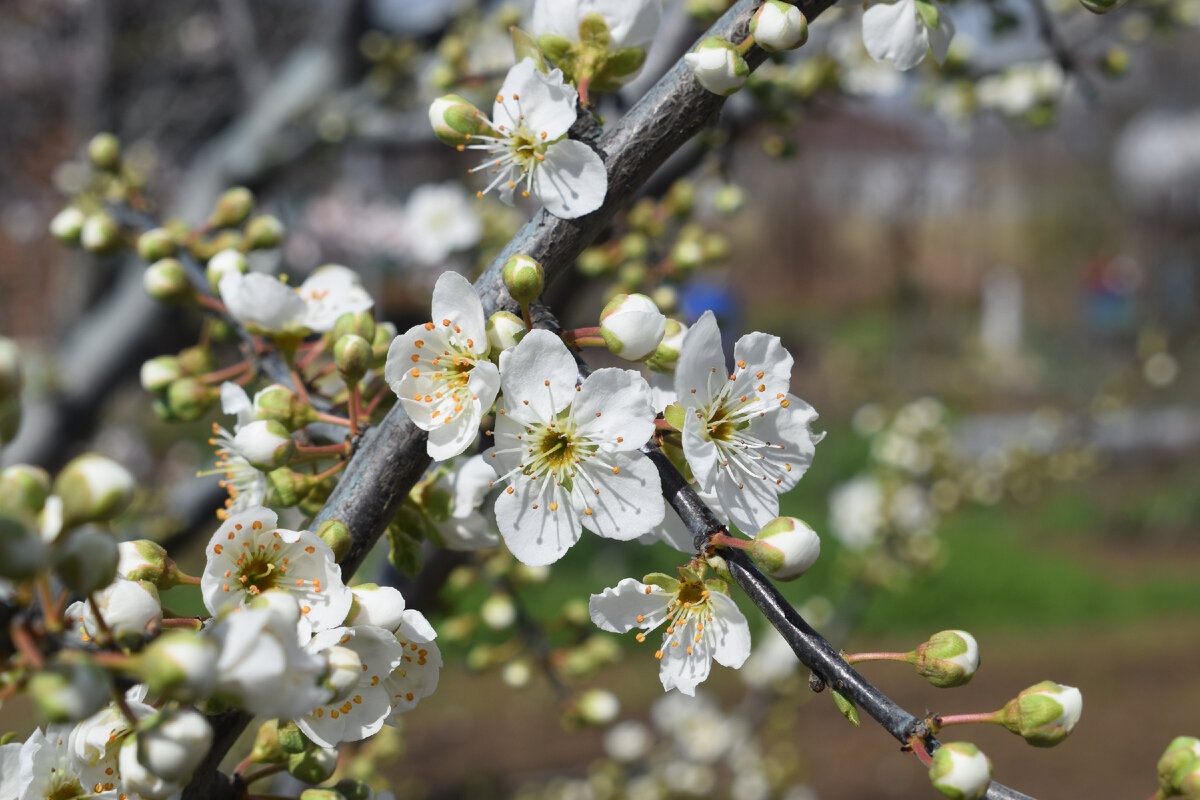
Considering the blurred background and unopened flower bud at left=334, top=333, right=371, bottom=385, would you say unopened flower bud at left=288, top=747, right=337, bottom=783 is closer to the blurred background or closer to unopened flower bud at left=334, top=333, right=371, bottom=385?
unopened flower bud at left=334, top=333, right=371, bottom=385

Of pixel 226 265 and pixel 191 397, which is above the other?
pixel 226 265

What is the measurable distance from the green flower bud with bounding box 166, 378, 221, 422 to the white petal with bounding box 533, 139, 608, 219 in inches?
26.8

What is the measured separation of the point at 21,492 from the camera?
2.15 feet

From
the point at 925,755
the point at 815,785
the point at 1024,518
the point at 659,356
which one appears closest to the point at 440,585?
the point at 659,356

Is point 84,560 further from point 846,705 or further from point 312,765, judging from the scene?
point 846,705

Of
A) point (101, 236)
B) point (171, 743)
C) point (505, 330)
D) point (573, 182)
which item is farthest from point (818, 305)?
point (171, 743)

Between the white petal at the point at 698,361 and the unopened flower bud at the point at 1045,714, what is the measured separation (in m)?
0.42

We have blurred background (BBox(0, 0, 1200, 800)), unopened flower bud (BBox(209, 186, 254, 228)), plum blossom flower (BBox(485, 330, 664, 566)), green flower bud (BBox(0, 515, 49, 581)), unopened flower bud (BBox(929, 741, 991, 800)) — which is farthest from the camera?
blurred background (BBox(0, 0, 1200, 800))

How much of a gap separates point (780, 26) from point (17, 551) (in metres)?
0.82

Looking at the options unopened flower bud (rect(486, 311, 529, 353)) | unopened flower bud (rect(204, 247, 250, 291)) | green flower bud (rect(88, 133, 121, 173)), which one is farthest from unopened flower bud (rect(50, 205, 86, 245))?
unopened flower bud (rect(486, 311, 529, 353))

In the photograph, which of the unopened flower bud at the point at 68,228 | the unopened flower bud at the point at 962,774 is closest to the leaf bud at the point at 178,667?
the unopened flower bud at the point at 962,774

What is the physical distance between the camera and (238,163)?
138 inches

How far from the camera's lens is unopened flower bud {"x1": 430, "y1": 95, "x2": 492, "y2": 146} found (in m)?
1.14

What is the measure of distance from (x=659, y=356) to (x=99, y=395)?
3125 mm
